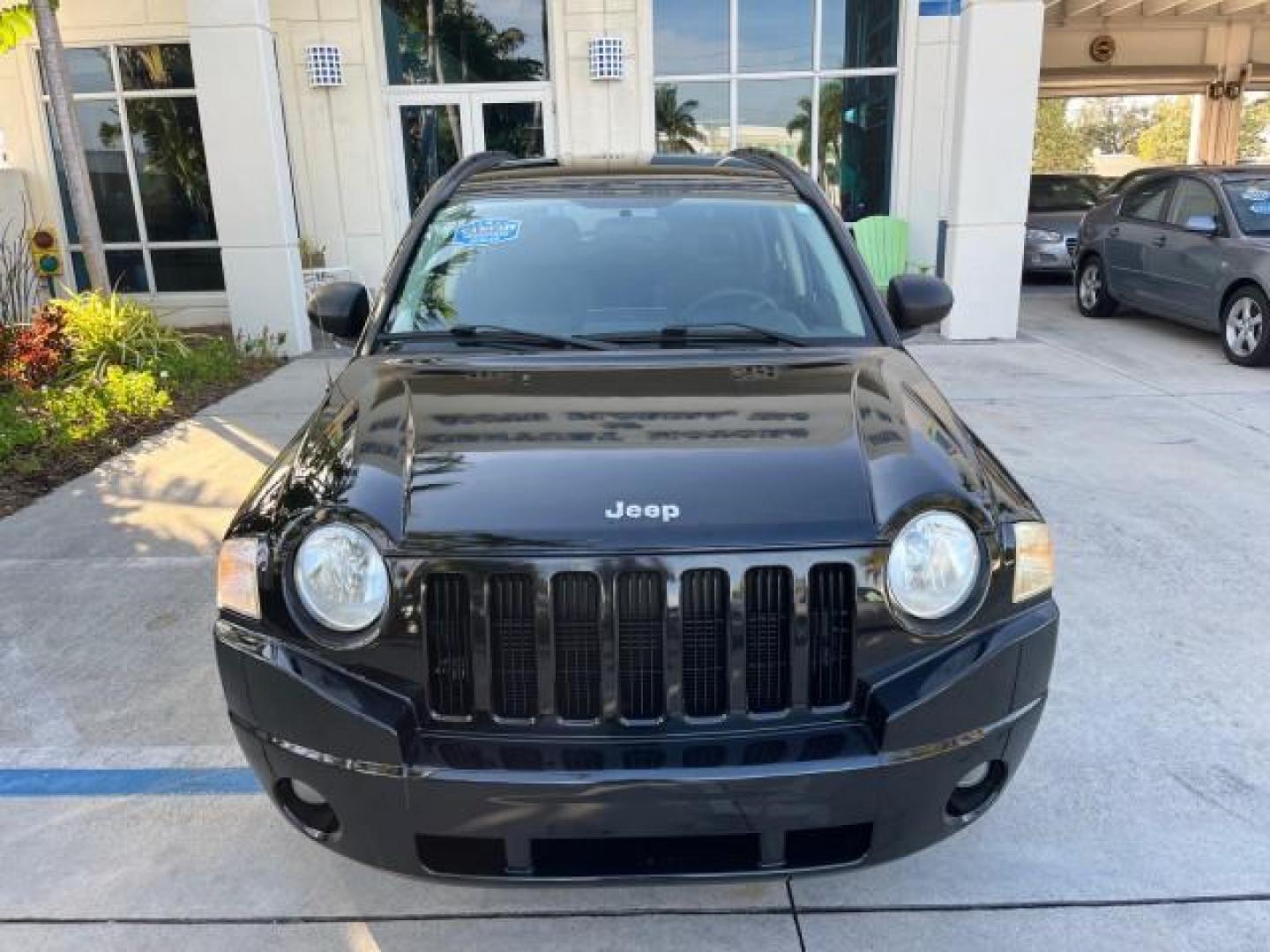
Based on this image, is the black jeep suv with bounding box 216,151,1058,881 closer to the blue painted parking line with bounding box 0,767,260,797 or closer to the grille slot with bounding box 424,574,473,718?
the grille slot with bounding box 424,574,473,718

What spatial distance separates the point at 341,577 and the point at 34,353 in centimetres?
673

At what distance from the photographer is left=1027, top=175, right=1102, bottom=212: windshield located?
1585 cm

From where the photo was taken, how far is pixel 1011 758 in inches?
92.8

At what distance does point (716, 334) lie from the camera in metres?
3.27

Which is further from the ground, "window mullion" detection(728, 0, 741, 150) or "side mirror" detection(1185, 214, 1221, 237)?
"window mullion" detection(728, 0, 741, 150)

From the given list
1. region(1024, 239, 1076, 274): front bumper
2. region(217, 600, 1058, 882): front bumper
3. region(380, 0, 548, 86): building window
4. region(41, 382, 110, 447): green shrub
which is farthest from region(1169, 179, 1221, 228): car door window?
region(41, 382, 110, 447): green shrub

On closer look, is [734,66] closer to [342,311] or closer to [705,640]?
[342,311]

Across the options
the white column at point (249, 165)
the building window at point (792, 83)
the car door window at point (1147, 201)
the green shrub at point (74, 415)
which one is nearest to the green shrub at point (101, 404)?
the green shrub at point (74, 415)

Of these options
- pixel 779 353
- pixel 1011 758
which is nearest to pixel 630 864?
pixel 1011 758

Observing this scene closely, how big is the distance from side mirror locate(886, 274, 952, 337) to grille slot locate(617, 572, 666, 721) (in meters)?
2.07

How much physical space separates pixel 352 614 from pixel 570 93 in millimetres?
10815

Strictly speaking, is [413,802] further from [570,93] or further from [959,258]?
[570,93]

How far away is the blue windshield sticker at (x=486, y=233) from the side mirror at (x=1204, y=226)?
8.25m

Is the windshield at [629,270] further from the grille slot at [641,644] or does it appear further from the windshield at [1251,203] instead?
the windshield at [1251,203]
